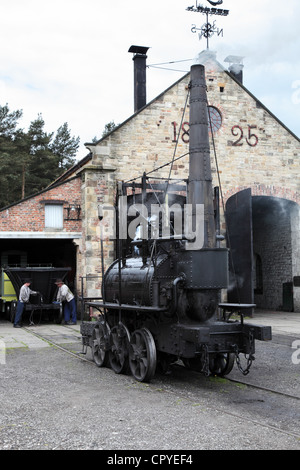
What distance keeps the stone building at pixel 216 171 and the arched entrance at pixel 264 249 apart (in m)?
0.04

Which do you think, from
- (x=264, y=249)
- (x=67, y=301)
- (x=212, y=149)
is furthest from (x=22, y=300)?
(x=264, y=249)

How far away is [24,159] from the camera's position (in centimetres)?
3522

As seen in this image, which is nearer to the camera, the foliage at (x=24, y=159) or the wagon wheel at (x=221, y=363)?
the wagon wheel at (x=221, y=363)

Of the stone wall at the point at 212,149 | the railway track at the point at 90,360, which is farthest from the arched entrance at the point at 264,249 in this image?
the railway track at the point at 90,360

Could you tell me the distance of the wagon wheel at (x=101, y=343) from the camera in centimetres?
898

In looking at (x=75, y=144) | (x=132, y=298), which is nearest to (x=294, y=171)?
(x=132, y=298)

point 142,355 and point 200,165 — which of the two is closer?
point 142,355

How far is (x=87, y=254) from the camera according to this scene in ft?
54.3

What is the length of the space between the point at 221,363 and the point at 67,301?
890 centimetres

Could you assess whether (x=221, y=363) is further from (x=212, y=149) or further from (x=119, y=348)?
(x=212, y=149)

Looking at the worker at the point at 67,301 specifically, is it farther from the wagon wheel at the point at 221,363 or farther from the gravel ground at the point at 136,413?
the wagon wheel at the point at 221,363

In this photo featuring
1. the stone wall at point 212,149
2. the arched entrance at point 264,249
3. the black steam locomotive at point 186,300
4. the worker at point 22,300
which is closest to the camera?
the black steam locomotive at point 186,300

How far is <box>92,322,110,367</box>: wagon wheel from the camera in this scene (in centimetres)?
898

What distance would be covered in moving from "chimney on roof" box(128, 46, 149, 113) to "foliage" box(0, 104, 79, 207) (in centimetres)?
1710
